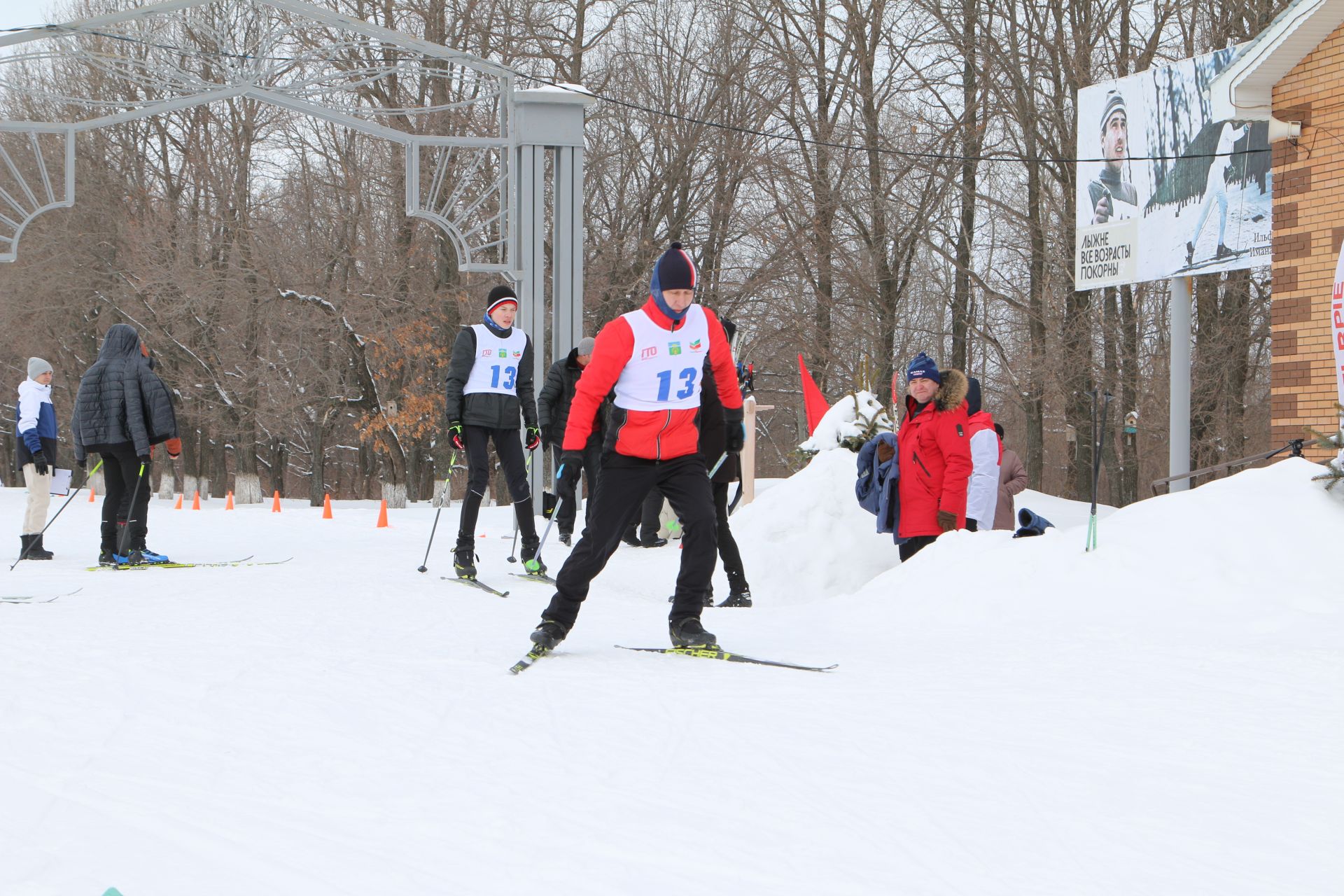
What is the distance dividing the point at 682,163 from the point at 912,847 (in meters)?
26.4

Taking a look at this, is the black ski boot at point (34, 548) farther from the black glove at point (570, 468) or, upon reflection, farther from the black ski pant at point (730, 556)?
the black glove at point (570, 468)

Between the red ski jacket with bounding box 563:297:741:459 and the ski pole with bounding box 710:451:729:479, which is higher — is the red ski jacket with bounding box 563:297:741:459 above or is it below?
above

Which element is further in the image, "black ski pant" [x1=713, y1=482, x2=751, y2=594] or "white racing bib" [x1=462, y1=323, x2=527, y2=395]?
"white racing bib" [x1=462, y1=323, x2=527, y2=395]

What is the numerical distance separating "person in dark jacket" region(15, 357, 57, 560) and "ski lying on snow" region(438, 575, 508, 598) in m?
4.31

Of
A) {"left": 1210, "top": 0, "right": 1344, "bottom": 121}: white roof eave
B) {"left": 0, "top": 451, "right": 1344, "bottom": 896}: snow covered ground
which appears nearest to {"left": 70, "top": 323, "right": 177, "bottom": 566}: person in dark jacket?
{"left": 0, "top": 451, "right": 1344, "bottom": 896}: snow covered ground

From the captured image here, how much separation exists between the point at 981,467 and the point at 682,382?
11.7 feet

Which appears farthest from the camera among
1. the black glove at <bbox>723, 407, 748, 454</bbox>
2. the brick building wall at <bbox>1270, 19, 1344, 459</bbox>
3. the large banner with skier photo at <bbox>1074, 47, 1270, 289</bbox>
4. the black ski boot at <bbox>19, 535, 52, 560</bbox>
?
the large banner with skier photo at <bbox>1074, 47, 1270, 289</bbox>

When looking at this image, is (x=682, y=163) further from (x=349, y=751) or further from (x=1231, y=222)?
(x=349, y=751)

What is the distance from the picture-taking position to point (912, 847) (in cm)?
320

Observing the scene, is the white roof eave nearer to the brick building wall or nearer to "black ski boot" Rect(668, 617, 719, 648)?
the brick building wall

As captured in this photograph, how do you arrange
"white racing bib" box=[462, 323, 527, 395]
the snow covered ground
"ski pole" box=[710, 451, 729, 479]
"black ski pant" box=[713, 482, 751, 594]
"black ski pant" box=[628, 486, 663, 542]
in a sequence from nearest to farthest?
the snow covered ground, "ski pole" box=[710, 451, 729, 479], "black ski pant" box=[713, 482, 751, 594], "white racing bib" box=[462, 323, 527, 395], "black ski pant" box=[628, 486, 663, 542]

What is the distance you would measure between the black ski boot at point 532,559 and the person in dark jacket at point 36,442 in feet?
15.4

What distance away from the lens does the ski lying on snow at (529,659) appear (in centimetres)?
538

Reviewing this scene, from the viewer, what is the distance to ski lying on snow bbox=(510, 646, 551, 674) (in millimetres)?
5375
